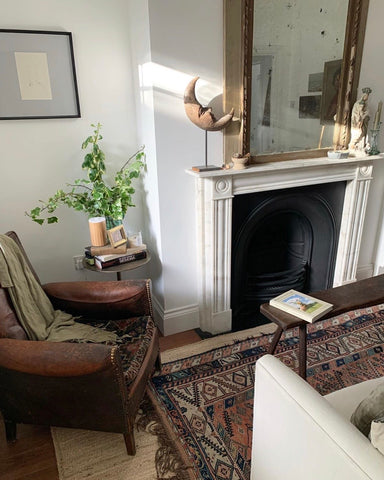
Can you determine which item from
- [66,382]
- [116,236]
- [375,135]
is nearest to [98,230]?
[116,236]

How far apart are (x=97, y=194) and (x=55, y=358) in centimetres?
106

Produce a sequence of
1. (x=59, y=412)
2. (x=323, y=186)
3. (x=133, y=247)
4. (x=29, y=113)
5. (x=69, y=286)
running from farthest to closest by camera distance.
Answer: (x=323, y=186)
(x=133, y=247)
(x=29, y=113)
(x=69, y=286)
(x=59, y=412)

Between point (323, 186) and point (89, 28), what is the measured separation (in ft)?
6.19

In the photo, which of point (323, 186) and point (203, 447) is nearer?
point (203, 447)

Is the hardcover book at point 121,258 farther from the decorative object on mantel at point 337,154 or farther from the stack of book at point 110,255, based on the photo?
the decorative object on mantel at point 337,154

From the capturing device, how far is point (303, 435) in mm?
1038

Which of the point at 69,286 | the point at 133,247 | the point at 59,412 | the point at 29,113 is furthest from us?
the point at 133,247

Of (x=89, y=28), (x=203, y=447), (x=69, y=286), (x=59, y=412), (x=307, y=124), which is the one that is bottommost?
(x=203, y=447)

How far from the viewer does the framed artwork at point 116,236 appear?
7.68 feet

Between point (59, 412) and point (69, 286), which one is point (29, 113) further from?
point (59, 412)

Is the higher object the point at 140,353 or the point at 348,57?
the point at 348,57

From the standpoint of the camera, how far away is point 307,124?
2.55 m

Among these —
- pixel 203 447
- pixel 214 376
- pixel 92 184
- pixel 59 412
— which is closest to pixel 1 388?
pixel 59 412

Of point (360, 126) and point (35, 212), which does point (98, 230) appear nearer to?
point (35, 212)
